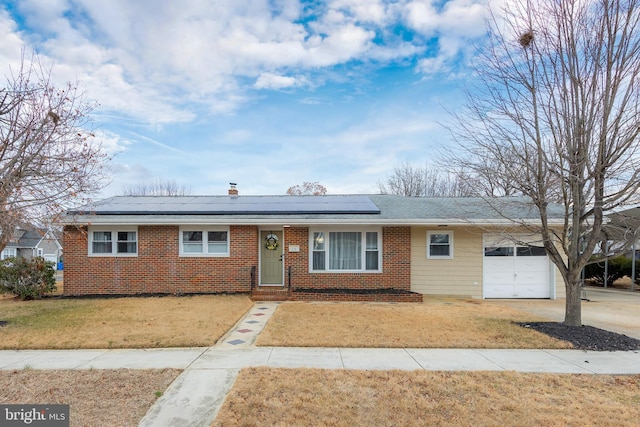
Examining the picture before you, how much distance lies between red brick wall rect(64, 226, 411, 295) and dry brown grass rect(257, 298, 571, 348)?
1744 millimetres

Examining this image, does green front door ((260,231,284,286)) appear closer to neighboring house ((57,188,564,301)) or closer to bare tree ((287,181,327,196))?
neighboring house ((57,188,564,301))

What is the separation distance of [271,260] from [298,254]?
1.05 m

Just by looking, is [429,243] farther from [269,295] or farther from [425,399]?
[425,399]

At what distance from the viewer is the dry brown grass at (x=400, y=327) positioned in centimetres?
604

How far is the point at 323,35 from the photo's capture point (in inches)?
416

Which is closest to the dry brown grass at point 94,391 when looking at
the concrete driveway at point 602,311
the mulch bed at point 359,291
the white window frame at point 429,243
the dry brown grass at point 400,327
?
the dry brown grass at point 400,327

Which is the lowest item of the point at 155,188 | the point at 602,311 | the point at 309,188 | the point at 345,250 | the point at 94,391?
the point at 602,311

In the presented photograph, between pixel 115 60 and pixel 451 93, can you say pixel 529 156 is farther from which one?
pixel 115 60

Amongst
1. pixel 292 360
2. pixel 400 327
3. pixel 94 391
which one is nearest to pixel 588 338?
pixel 400 327

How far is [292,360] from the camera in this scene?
17.0 ft

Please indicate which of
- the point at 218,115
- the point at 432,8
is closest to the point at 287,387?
the point at 432,8

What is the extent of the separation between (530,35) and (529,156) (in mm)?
2313

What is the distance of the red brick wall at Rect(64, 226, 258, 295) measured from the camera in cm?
1144

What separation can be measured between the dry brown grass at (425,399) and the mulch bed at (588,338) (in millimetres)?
1430
